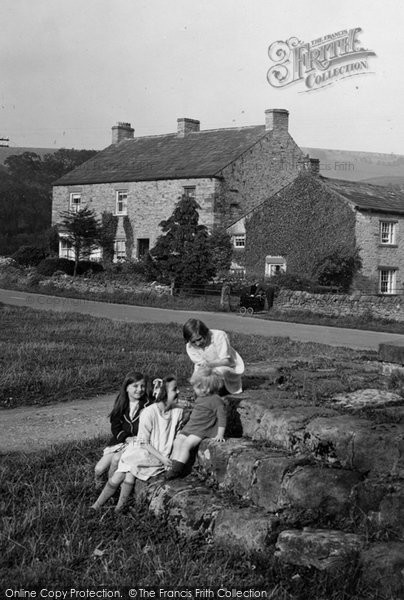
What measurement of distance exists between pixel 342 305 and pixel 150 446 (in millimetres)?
20373

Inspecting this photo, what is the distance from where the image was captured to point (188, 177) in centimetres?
4312

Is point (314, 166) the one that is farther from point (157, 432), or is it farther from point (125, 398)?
point (157, 432)

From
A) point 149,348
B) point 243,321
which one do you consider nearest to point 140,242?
point 243,321

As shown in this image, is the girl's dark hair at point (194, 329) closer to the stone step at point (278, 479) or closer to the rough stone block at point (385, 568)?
the stone step at point (278, 479)

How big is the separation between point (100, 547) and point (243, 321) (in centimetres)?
1785

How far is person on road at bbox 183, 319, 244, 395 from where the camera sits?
734 centimetres

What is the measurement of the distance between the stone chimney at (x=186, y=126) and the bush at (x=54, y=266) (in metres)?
13.7

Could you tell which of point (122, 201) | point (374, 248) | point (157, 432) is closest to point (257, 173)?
point (122, 201)

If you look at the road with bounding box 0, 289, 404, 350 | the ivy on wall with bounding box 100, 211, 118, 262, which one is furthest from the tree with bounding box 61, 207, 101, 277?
the road with bounding box 0, 289, 404, 350

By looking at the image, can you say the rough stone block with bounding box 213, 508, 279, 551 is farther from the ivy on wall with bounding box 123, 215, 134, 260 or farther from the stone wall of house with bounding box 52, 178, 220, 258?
the ivy on wall with bounding box 123, 215, 134, 260

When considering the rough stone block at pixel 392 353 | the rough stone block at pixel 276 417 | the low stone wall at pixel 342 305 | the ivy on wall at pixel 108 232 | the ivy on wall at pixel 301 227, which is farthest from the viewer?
the ivy on wall at pixel 108 232

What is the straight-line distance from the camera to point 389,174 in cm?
8525

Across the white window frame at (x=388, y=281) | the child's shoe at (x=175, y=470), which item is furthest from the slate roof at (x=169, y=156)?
the child's shoe at (x=175, y=470)

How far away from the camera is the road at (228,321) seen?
19.1 metres
